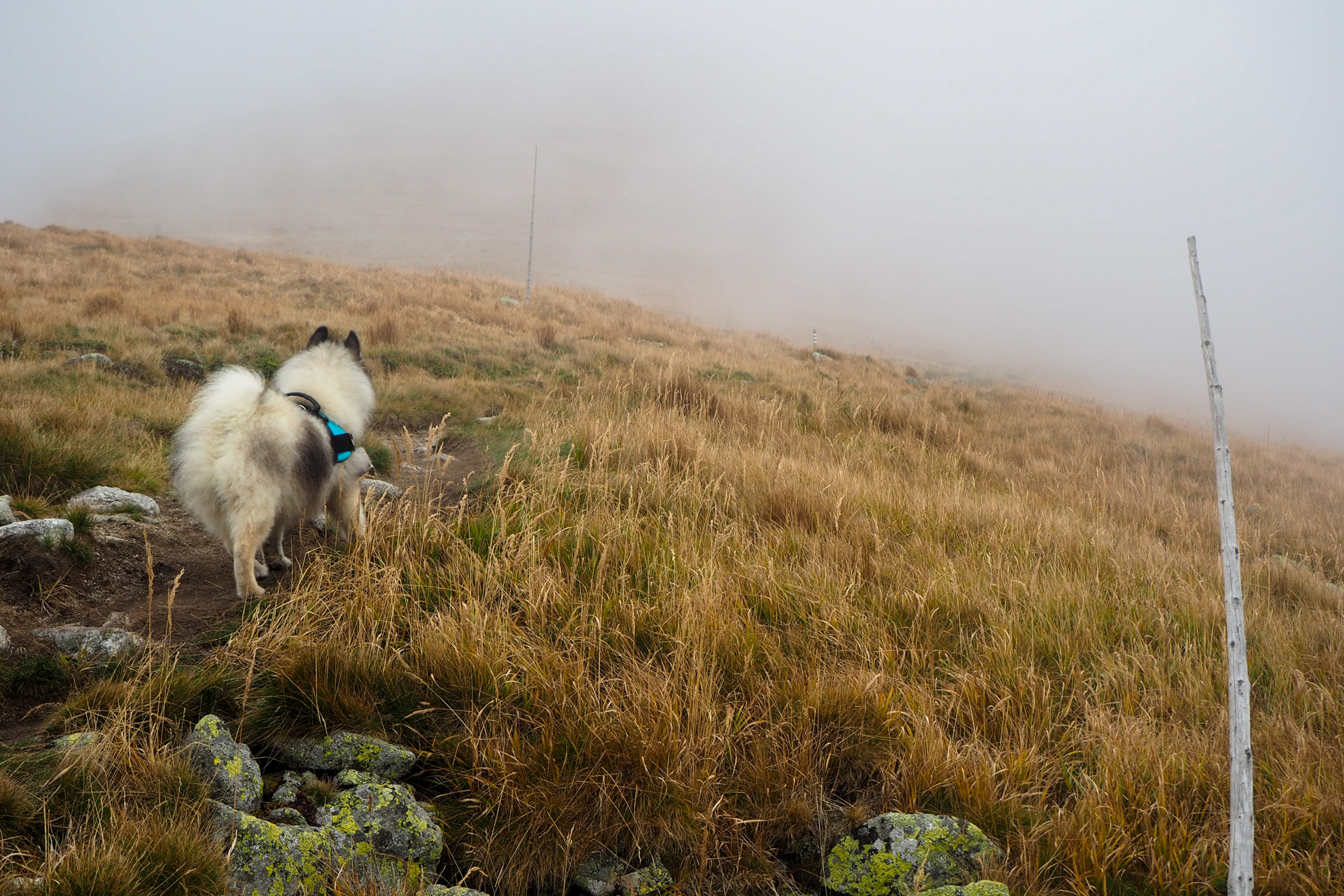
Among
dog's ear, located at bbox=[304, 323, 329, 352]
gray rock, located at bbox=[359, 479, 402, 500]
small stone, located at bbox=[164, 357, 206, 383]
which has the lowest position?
gray rock, located at bbox=[359, 479, 402, 500]

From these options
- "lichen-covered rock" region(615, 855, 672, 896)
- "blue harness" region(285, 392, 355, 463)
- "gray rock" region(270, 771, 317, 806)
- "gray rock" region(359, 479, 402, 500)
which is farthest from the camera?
"gray rock" region(359, 479, 402, 500)

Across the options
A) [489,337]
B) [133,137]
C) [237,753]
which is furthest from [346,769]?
[133,137]

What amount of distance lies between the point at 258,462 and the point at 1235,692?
4475mm

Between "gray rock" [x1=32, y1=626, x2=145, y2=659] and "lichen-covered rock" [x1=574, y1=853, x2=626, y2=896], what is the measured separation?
2.14 metres

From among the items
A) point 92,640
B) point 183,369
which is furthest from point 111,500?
point 183,369

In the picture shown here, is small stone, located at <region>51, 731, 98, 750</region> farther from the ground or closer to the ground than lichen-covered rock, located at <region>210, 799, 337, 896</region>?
farther from the ground

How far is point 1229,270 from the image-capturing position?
88.6m

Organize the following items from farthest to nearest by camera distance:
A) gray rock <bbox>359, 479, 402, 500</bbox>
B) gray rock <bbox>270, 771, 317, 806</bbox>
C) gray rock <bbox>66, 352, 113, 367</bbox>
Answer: gray rock <bbox>66, 352, 113, 367</bbox> < gray rock <bbox>359, 479, 402, 500</bbox> < gray rock <bbox>270, 771, 317, 806</bbox>

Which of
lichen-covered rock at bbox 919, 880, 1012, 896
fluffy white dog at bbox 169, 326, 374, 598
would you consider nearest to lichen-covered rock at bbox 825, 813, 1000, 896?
lichen-covered rock at bbox 919, 880, 1012, 896

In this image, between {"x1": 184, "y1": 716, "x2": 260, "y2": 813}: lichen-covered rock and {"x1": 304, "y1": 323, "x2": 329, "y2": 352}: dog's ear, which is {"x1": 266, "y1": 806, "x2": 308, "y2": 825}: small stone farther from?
{"x1": 304, "y1": 323, "x2": 329, "y2": 352}: dog's ear

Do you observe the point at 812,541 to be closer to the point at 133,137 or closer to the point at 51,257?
the point at 51,257

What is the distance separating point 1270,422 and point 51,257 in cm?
4763

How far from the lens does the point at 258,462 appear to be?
3.77 meters

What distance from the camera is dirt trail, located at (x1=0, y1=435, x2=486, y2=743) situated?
2934 millimetres
